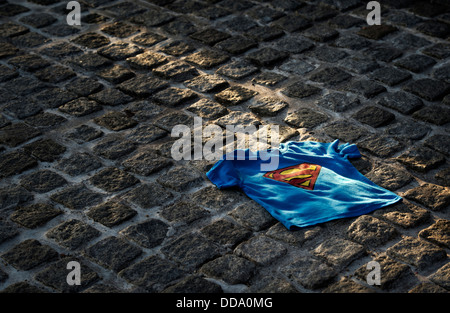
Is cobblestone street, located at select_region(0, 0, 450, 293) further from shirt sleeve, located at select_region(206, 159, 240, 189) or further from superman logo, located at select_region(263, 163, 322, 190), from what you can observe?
superman logo, located at select_region(263, 163, 322, 190)

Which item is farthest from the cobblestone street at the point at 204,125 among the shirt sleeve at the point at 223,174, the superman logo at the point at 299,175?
the superman logo at the point at 299,175

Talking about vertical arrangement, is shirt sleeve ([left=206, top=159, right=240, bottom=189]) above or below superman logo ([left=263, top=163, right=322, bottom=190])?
above

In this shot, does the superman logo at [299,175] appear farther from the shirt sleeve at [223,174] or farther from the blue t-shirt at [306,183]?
the shirt sleeve at [223,174]

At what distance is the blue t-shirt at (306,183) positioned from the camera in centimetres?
383

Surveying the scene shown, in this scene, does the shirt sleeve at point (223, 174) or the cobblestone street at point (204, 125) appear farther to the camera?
the shirt sleeve at point (223, 174)

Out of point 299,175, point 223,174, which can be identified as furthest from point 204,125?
point 299,175

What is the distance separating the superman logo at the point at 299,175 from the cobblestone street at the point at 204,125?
30 centimetres

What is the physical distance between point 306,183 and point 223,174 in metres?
0.58

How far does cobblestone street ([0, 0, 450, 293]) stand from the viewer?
3.45m

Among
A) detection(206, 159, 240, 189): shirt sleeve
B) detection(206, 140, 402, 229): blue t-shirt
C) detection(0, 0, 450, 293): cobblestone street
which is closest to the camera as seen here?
detection(0, 0, 450, 293): cobblestone street

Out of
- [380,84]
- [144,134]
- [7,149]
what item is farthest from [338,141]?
[7,149]

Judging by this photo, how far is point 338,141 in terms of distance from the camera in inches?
175

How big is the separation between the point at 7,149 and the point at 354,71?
9.83 ft

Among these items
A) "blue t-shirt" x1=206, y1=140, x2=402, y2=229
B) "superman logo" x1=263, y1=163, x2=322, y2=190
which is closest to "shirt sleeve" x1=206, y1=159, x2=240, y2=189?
"blue t-shirt" x1=206, y1=140, x2=402, y2=229
